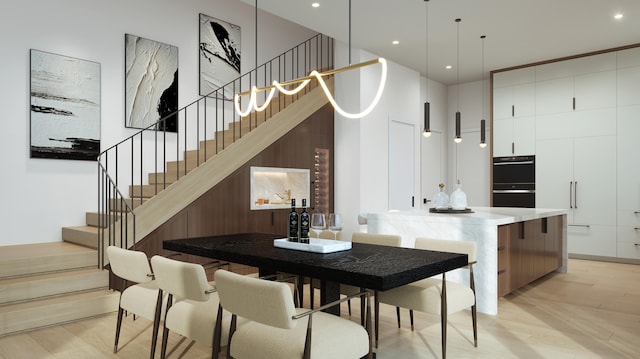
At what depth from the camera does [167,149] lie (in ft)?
20.3

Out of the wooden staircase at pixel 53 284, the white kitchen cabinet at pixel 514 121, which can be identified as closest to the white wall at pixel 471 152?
the white kitchen cabinet at pixel 514 121

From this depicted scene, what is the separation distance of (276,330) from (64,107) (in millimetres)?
4376

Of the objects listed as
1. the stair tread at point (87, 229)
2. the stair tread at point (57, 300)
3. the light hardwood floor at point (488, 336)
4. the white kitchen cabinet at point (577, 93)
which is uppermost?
the white kitchen cabinet at point (577, 93)

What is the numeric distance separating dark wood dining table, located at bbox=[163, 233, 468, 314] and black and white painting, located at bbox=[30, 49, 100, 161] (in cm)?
272

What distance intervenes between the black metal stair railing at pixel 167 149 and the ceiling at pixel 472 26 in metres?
1.22

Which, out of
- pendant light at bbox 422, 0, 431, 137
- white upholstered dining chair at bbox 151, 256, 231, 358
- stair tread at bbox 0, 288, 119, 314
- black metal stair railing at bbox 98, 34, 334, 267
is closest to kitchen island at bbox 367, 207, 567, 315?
pendant light at bbox 422, 0, 431, 137

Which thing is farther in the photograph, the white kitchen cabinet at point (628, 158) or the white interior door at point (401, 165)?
the white interior door at point (401, 165)

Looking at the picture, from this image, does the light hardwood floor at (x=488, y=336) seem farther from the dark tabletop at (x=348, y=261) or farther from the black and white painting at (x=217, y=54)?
the black and white painting at (x=217, y=54)

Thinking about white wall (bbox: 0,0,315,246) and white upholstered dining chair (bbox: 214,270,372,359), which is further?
white wall (bbox: 0,0,315,246)

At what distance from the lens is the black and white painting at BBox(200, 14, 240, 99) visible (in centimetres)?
658

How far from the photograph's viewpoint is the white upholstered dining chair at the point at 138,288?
288 cm

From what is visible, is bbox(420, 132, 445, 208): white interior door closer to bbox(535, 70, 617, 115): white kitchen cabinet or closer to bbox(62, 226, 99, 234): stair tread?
bbox(535, 70, 617, 115): white kitchen cabinet

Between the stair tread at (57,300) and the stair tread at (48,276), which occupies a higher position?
the stair tread at (48,276)

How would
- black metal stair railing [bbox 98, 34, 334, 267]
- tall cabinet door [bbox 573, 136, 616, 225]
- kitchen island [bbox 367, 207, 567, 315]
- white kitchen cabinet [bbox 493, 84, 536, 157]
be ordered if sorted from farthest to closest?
white kitchen cabinet [bbox 493, 84, 536, 157] → tall cabinet door [bbox 573, 136, 616, 225] → black metal stair railing [bbox 98, 34, 334, 267] → kitchen island [bbox 367, 207, 567, 315]
